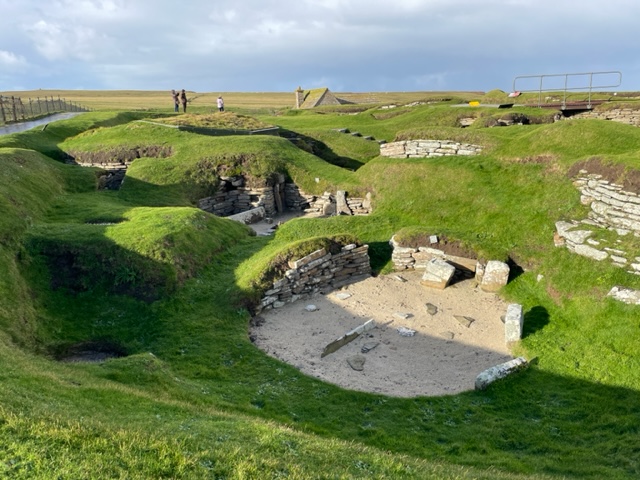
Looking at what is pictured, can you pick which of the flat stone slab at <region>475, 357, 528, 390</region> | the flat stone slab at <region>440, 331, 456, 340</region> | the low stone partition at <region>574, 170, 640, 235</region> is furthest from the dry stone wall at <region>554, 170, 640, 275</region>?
the flat stone slab at <region>440, 331, 456, 340</region>

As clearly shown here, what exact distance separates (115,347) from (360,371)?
7.56 metres

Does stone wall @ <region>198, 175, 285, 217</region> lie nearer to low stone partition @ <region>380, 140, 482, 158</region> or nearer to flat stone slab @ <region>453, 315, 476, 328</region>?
low stone partition @ <region>380, 140, 482, 158</region>

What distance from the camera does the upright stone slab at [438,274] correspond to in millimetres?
19438

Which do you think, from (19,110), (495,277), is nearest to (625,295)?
(495,277)

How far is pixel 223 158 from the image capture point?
31719mm

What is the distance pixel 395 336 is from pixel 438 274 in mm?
4101

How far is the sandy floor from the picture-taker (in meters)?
14.5

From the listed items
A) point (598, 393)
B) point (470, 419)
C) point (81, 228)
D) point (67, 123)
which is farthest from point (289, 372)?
point (67, 123)

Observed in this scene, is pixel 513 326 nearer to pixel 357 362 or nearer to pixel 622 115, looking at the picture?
pixel 357 362

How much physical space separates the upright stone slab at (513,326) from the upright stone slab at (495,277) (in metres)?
2.67

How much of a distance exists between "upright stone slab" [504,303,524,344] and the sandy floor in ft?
1.16

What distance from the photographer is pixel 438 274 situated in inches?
770

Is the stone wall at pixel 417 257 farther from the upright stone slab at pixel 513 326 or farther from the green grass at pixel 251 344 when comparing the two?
the upright stone slab at pixel 513 326

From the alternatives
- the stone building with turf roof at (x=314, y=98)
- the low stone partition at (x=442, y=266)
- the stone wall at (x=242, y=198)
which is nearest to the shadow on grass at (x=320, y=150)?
the stone wall at (x=242, y=198)
